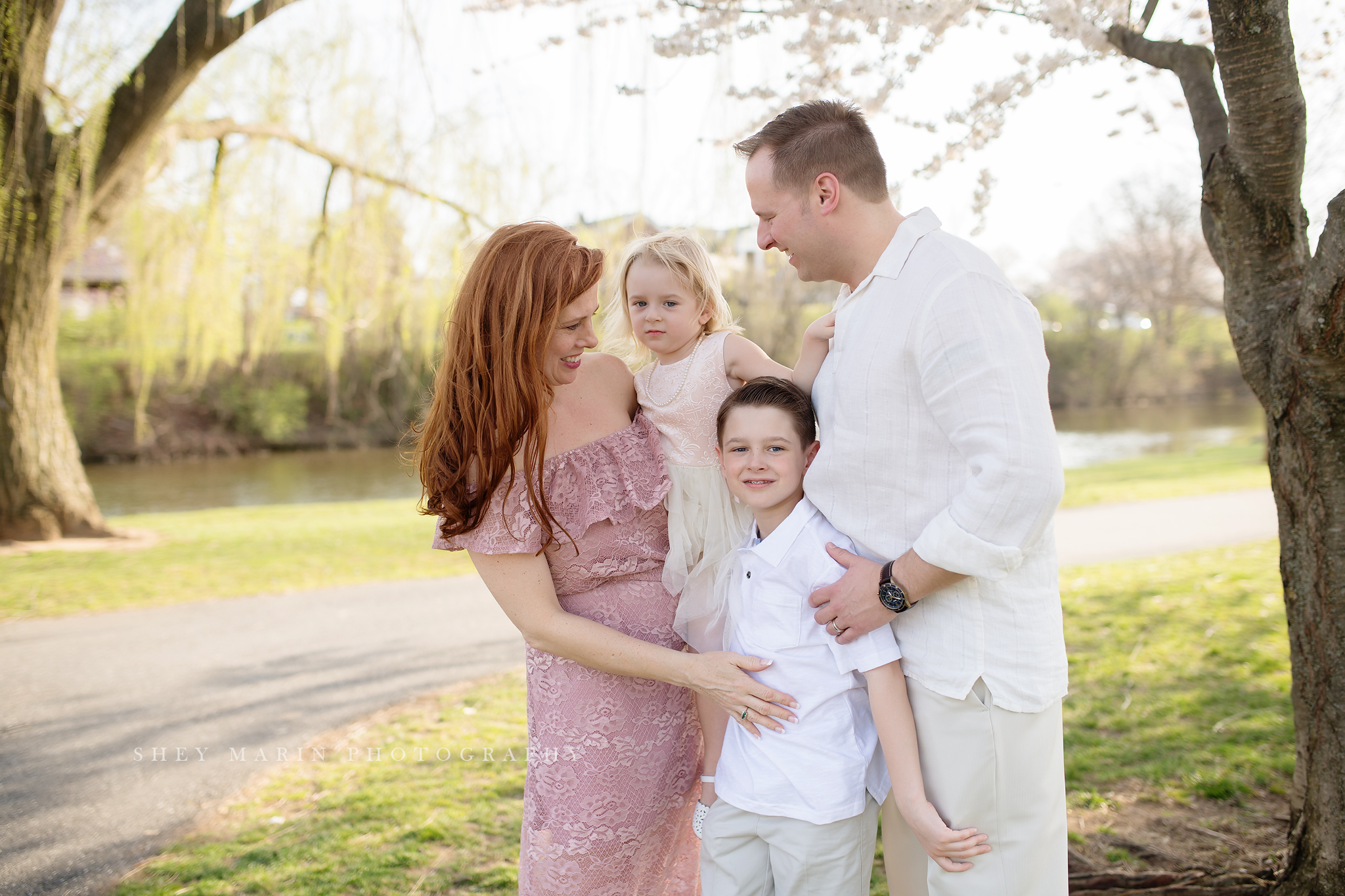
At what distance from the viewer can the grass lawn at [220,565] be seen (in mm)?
6855

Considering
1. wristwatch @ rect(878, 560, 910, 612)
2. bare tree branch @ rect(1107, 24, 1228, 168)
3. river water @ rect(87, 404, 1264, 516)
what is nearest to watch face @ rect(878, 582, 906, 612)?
wristwatch @ rect(878, 560, 910, 612)

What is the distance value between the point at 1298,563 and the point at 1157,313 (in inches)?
1016

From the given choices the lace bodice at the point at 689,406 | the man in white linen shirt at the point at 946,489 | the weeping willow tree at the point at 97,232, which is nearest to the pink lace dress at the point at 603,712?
the lace bodice at the point at 689,406

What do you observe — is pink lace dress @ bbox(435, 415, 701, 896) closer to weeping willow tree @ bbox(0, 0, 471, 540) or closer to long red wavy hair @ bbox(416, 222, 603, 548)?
long red wavy hair @ bbox(416, 222, 603, 548)

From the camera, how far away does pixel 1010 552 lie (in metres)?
1.54

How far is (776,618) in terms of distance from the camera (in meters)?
1.87

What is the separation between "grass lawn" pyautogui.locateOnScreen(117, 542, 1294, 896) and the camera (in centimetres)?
307

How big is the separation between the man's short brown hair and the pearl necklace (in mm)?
695

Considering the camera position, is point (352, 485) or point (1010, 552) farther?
point (352, 485)

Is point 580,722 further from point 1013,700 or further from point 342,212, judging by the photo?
point 342,212

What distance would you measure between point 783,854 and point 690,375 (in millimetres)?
1231

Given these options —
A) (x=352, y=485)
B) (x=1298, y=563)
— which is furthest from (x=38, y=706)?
(x=352, y=485)

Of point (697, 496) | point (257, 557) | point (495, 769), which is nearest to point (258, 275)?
point (257, 557)

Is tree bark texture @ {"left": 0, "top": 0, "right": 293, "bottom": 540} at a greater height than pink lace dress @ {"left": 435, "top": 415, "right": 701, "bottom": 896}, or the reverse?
tree bark texture @ {"left": 0, "top": 0, "right": 293, "bottom": 540}
